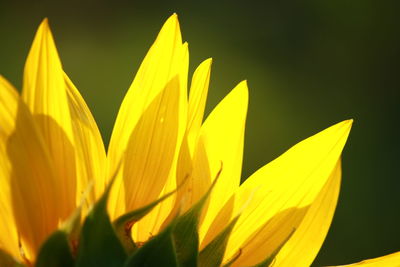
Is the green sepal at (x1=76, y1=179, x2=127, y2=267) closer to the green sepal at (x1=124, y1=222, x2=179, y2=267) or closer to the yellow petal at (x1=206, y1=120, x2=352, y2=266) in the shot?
the green sepal at (x1=124, y1=222, x2=179, y2=267)

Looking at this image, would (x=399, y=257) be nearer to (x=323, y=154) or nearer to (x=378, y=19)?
(x=323, y=154)

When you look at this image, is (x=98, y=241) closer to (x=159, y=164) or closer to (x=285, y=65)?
(x=159, y=164)

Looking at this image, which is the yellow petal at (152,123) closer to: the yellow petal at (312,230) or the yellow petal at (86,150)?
the yellow petal at (86,150)

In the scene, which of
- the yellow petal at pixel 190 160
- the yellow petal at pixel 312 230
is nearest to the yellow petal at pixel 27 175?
the yellow petal at pixel 190 160

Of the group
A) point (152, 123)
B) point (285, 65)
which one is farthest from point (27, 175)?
point (285, 65)

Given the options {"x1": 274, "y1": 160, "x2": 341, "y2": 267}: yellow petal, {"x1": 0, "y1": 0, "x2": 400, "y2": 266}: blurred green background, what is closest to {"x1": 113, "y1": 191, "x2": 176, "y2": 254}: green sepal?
{"x1": 274, "y1": 160, "x2": 341, "y2": 267}: yellow petal
